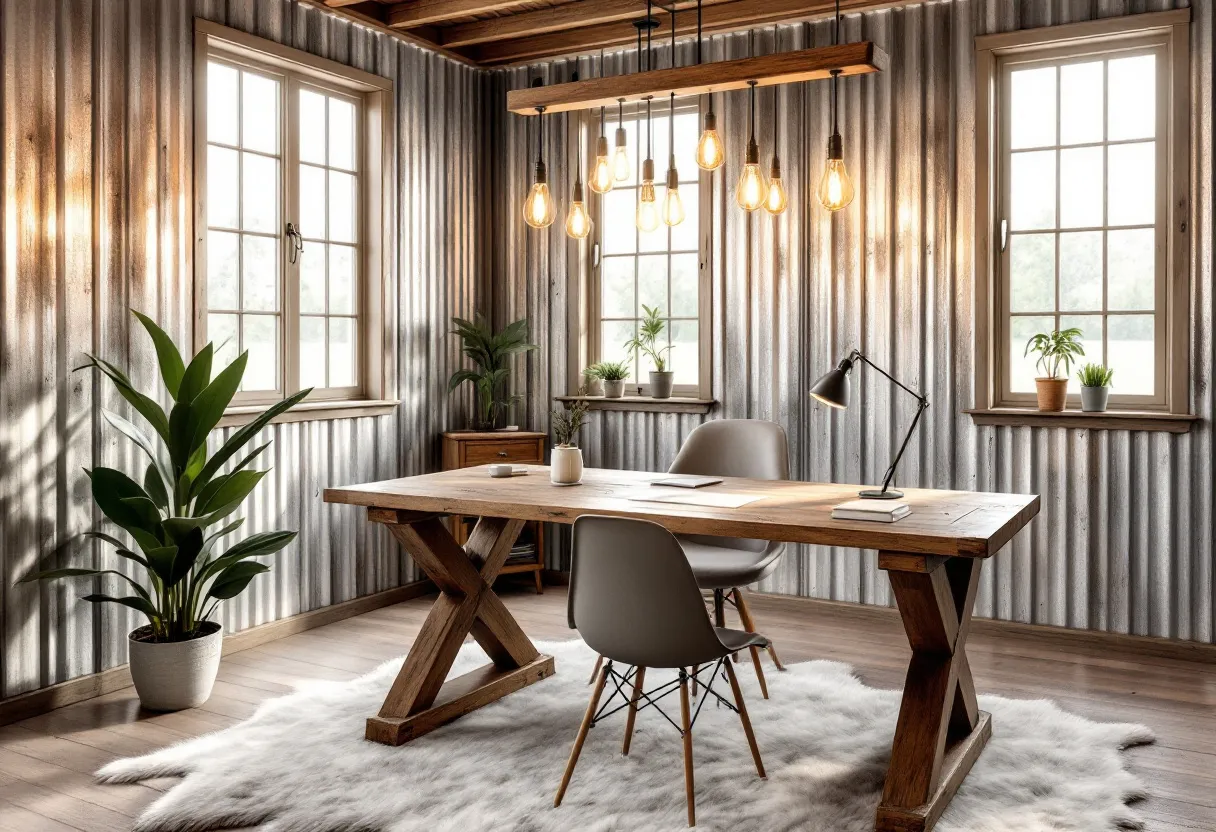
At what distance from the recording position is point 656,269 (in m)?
5.54

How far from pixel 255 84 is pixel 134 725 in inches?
106

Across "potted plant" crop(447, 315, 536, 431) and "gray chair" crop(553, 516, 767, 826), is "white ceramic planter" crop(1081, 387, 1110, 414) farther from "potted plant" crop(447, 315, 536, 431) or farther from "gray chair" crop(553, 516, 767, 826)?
"potted plant" crop(447, 315, 536, 431)

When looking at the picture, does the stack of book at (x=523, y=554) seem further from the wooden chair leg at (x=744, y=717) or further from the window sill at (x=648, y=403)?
the wooden chair leg at (x=744, y=717)

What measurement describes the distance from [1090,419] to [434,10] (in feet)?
11.2

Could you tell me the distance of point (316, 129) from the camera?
497 cm

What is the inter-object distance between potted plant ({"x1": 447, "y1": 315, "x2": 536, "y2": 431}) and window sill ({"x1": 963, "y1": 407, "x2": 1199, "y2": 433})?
2.28 m

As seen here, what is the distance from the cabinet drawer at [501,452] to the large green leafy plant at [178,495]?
63.0 inches

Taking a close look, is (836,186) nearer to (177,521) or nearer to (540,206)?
(540,206)

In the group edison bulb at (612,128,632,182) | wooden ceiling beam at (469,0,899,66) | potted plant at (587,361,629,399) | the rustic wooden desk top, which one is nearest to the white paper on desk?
the rustic wooden desk top

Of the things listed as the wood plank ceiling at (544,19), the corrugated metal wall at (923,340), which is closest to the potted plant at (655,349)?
the corrugated metal wall at (923,340)

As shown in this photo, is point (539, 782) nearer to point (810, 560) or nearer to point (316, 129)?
point (810, 560)

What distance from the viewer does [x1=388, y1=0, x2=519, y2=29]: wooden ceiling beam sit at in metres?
4.75

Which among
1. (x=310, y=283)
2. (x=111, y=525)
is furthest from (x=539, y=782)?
(x=310, y=283)

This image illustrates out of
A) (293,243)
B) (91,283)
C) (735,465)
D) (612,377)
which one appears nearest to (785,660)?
(735,465)
